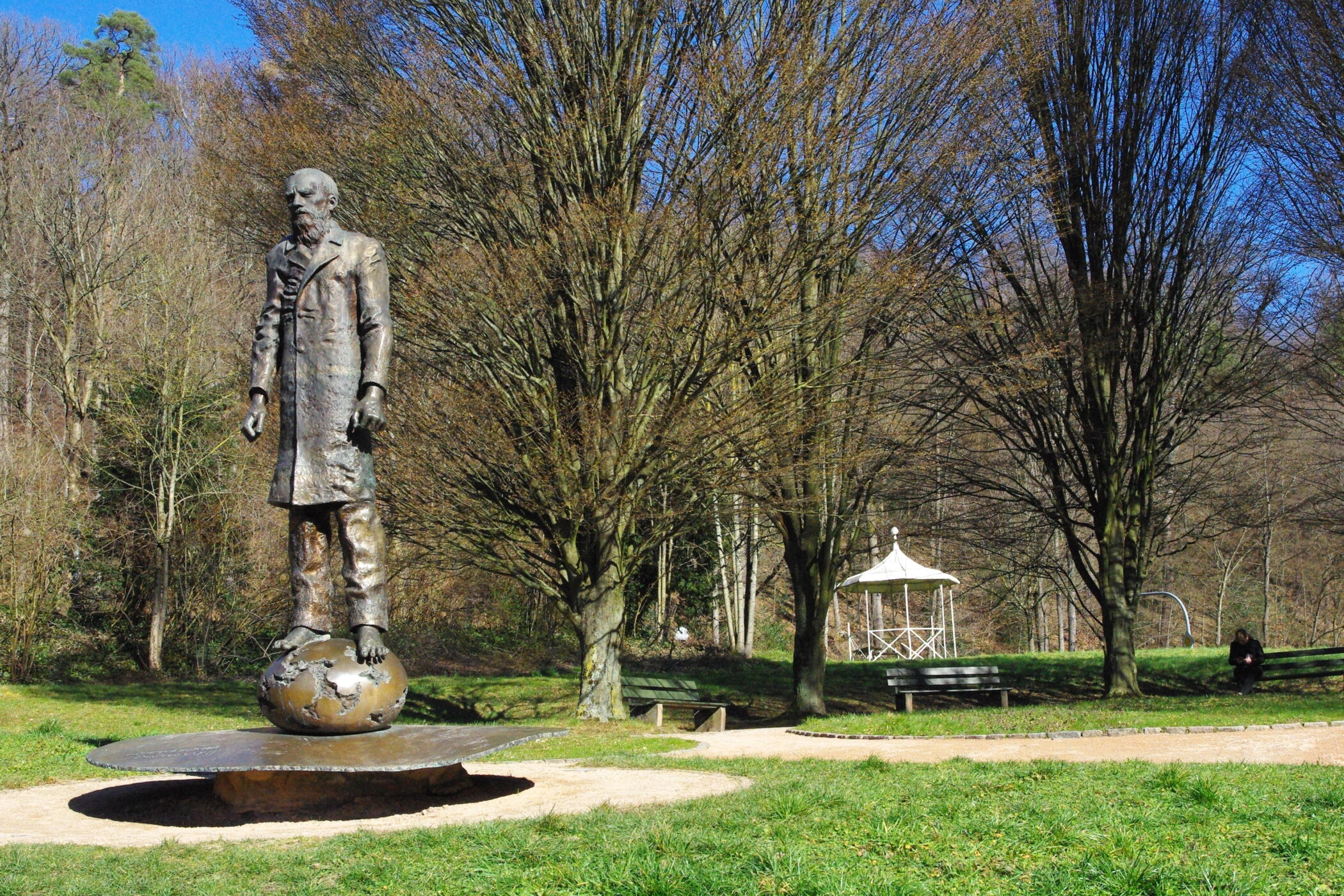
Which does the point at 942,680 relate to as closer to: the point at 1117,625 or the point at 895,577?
the point at 1117,625

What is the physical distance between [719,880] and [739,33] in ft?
42.5

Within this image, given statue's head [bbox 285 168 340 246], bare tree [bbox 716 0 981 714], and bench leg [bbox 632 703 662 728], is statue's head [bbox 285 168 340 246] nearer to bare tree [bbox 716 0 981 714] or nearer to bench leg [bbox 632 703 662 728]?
bare tree [bbox 716 0 981 714]

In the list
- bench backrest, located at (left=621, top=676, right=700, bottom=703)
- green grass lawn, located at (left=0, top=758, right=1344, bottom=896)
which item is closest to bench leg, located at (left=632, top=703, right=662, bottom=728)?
bench backrest, located at (left=621, top=676, right=700, bottom=703)

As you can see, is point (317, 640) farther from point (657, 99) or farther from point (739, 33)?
point (739, 33)

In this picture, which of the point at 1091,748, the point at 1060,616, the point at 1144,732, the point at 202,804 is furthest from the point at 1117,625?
the point at 1060,616

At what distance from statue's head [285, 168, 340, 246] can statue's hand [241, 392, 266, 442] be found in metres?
1.10

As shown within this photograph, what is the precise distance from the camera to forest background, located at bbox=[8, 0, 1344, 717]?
552 inches

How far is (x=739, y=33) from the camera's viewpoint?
15.2 metres

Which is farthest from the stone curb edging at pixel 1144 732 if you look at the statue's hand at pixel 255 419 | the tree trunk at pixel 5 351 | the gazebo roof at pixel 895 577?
the tree trunk at pixel 5 351

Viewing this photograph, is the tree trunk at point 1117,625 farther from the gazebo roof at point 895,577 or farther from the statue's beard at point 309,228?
the statue's beard at point 309,228

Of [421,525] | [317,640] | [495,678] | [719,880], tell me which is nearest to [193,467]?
[495,678]

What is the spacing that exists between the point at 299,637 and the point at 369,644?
1.68ft

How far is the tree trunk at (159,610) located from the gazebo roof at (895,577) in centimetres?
1379

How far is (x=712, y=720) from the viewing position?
1593 centimetres
